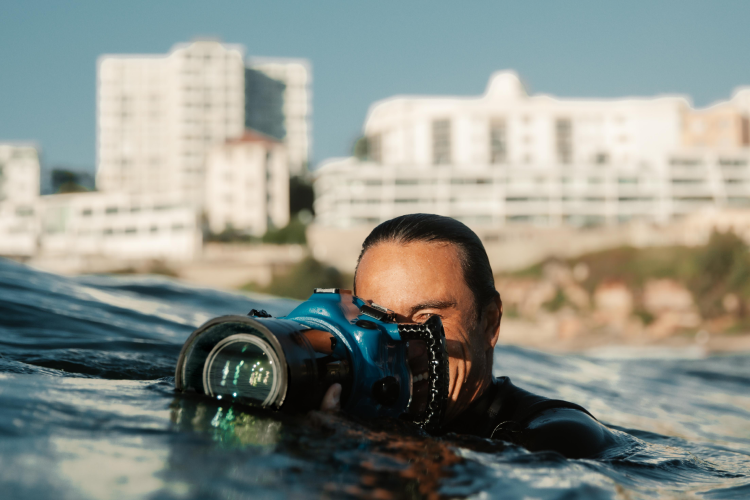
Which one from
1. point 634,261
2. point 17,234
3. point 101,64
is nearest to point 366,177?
point 634,261

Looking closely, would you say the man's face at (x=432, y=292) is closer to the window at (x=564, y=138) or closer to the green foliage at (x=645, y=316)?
the green foliage at (x=645, y=316)

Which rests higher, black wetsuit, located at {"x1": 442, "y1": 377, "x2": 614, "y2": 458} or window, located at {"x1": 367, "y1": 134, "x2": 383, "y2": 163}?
window, located at {"x1": 367, "y1": 134, "x2": 383, "y2": 163}

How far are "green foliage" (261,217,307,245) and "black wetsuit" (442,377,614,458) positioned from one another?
2081 inches

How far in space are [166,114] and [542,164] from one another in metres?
46.4

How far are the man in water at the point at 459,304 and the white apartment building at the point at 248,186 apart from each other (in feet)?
202

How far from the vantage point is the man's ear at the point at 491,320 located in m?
2.21

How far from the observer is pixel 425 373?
65.7 inches

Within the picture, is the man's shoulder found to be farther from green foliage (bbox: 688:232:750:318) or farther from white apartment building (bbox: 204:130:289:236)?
white apartment building (bbox: 204:130:289:236)

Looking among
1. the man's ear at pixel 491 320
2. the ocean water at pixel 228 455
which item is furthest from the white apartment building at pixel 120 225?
the man's ear at pixel 491 320

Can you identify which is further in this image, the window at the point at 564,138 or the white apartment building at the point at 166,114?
the white apartment building at the point at 166,114

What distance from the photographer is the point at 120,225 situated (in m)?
58.6

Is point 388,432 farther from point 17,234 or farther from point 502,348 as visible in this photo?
point 17,234

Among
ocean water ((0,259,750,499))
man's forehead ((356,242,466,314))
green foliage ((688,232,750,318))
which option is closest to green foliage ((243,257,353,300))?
Result: green foliage ((688,232,750,318))

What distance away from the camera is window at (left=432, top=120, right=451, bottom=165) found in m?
71.1
